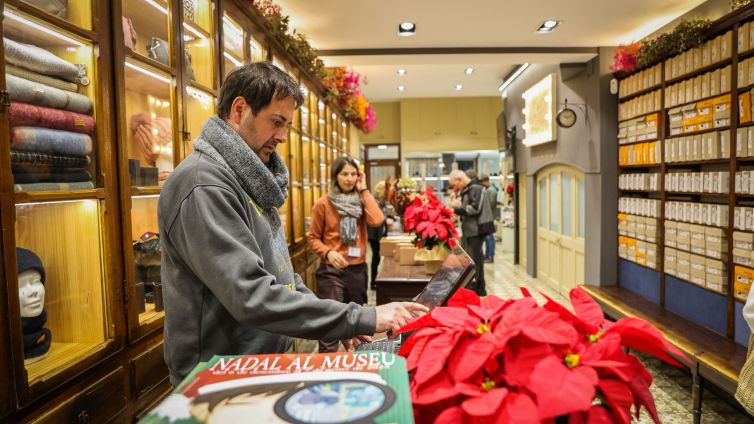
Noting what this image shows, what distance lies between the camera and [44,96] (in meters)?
1.54

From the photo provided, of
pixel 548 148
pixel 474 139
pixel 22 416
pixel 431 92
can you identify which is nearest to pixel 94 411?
pixel 22 416

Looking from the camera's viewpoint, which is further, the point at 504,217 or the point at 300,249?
the point at 504,217

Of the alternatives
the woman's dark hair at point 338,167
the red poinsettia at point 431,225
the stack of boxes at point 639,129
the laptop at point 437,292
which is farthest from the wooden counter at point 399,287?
the stack of boxes at point 639,129

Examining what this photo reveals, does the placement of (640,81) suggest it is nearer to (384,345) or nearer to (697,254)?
(697,254)

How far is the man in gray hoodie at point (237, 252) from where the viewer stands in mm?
1041

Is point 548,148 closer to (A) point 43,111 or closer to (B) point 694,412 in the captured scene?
(B) point 694,412

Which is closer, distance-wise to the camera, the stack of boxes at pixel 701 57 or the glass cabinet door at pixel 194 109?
the glass cabinet door at pixel 194 109

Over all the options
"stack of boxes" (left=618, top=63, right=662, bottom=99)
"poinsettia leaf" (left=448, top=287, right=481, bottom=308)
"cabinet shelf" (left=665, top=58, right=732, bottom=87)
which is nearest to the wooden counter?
"poinsettia leaf" (left=448, top=287, right=481, bottom=308)

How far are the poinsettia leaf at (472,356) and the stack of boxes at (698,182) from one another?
394 centimetres

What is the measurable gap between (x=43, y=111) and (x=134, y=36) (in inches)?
26.5

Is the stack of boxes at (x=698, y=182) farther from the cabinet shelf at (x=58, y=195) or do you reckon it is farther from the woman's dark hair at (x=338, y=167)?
the cabinet shelf at (x=58, y=195)

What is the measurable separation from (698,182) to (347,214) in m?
2.95

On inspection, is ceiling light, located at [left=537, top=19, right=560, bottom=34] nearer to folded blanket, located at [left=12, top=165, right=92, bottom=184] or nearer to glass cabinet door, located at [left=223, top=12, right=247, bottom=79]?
glass cabinet door, located at [left=223, top=12, right=247, bottom=79]

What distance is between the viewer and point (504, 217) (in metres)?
10.7
